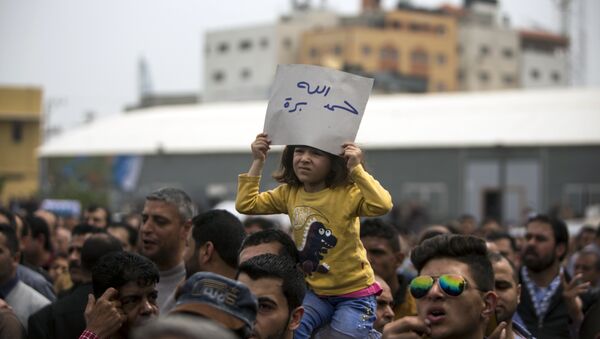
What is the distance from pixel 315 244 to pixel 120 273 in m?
1.10

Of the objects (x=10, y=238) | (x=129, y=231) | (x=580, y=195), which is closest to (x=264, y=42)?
(x=580, y=195)

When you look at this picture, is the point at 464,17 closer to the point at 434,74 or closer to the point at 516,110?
the point at 434,74

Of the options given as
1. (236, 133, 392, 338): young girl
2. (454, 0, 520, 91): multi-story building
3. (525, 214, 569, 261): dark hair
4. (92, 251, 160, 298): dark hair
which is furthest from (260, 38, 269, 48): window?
(92, 251, 160, 298): dark hair

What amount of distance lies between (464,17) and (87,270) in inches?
3981

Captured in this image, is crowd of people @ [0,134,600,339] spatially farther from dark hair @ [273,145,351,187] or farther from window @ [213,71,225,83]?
window @ [213,71,225,83]

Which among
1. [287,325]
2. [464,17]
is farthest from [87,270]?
[464,17]

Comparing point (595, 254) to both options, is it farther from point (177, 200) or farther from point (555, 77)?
point (555, 77)

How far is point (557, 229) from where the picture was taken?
10719mm

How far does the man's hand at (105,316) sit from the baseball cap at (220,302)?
2206 millimetres

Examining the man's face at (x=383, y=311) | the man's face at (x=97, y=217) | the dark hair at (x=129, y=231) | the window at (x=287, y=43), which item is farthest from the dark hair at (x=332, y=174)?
the window at (x=287, y=43)

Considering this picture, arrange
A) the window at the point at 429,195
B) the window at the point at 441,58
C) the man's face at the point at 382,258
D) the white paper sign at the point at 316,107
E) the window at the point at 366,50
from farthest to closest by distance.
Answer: the window at the point at 441,58 < the window at the point at 366,50 < the window at the point at 429,195 < the man's face at the point at 382,258 < the white paper sign at the point at 316,107

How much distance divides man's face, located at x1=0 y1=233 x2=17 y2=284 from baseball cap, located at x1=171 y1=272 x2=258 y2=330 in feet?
14.9

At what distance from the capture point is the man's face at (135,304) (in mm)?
6363

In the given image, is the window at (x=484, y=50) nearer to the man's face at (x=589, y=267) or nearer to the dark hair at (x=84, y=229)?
the man's face at (x=589, y=267)
